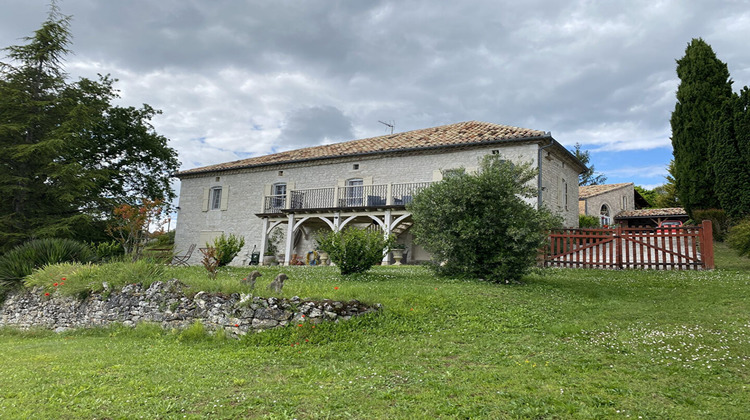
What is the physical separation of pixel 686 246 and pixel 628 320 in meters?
7.21

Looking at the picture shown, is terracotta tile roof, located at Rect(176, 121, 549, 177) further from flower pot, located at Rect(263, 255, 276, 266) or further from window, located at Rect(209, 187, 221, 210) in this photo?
flower pot, located at Rect(263, 255, 276, 266)

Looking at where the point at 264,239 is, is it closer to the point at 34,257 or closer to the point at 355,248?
the point at 34,257

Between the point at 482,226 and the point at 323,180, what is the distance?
12.2m

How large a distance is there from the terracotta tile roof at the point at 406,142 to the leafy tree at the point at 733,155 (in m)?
7.19

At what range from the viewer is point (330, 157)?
67.3 ft

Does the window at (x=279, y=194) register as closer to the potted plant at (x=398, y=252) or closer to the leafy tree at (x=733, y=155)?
the potted plant at (x=398, y=252)

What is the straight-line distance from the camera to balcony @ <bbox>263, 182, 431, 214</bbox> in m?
17.5

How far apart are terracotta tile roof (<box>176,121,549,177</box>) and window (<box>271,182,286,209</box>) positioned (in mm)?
1206

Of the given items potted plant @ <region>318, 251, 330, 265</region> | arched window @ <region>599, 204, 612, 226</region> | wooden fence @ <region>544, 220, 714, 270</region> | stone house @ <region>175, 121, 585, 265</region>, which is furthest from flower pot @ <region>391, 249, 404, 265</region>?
arched window @ <region>599, 204, 612, 226</region>

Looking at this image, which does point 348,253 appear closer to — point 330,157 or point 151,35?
point 151,35

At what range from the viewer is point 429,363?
197 inches

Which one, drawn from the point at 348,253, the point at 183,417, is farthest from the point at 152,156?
the point at 183,417

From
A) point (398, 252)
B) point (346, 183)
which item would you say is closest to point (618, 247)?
point (398, 252)

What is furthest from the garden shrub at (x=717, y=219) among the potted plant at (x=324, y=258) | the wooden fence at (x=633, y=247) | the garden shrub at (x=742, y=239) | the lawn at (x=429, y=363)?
the potted plant at (x=324, y=258)
